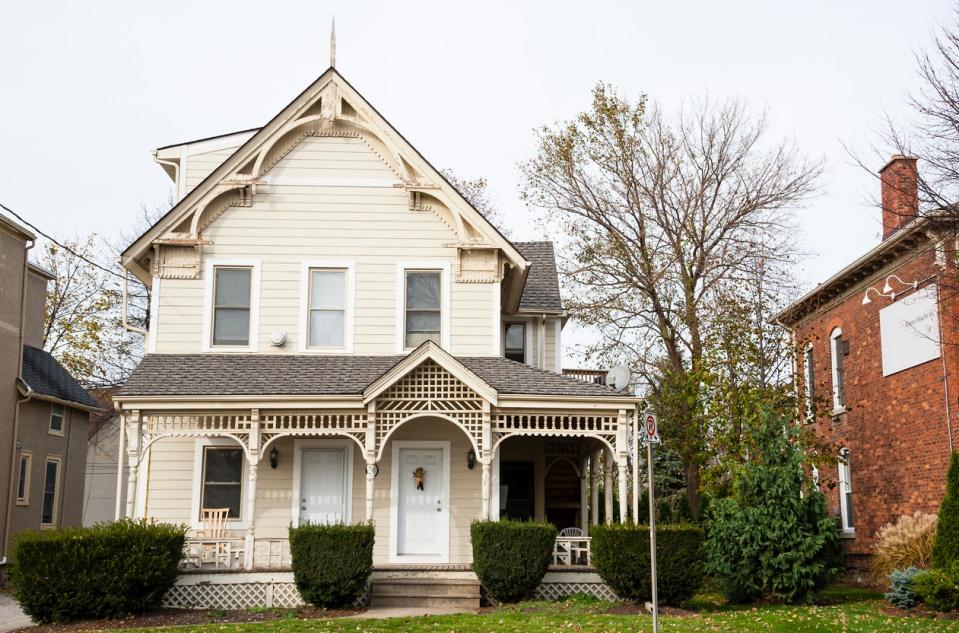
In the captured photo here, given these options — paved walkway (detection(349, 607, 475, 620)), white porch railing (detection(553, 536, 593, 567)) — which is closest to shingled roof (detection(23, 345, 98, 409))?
paved walkway (detection(349, 607, 475, 620))

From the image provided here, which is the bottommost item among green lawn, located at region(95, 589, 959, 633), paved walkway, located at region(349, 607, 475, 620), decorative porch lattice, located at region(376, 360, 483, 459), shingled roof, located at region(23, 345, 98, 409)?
paved walkway, located at region(349, 607, 475, 620)

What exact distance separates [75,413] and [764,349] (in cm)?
1850

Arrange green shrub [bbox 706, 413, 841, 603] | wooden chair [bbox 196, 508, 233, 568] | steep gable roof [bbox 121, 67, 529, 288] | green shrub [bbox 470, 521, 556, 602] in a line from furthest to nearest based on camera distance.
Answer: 1. steep gable roof [bbox 121, 67, 529, 288]
2. wooden chair [bbox 196, 508, 233, 568]
3. green shrub [bbox 470, 521, 556, 602]
4. green shrub [bbox 706, 413, 841, 603]

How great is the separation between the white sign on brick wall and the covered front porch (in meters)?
5.97

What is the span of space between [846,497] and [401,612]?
12854 millimetres

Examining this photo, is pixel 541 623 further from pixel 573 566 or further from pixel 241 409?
pixel 241 409

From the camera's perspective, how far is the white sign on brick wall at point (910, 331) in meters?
18.0

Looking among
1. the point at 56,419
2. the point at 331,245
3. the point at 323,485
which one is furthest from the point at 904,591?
the point at 56,419

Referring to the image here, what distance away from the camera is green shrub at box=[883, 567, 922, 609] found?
14555 mm

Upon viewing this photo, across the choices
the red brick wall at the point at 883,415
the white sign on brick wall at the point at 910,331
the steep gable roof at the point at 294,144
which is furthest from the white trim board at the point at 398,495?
the white sign on brick wall at the point at 910,331

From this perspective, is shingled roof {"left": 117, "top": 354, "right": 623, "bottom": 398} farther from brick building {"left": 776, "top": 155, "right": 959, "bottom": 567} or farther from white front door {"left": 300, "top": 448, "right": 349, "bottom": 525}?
brick building {"left": 776, "top": 155, "right": 959, "bottom": 567}

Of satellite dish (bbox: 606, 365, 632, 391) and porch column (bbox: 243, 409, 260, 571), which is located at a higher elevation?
satellite dish (bbox: 606, 365, 632, 391)

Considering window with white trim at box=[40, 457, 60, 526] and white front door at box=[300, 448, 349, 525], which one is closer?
white front door at box=[300, 448, 349, 525]

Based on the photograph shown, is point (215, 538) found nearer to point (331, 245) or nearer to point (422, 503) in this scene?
point (422, 503)
